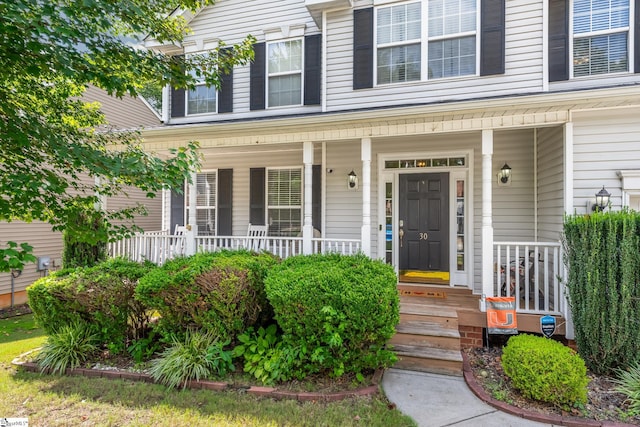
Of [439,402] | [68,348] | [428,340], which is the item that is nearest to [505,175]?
[428,340]

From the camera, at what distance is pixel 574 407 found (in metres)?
3.14

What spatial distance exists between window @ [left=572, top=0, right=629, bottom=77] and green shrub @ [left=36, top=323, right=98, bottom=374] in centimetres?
834

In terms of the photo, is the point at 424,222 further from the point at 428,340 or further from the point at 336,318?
the point at 336,318

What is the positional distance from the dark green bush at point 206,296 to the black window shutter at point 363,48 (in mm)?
4196

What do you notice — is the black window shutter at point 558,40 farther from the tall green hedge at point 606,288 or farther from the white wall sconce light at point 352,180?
the white wall sconce light at point 352,180

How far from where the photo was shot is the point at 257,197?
25.2ft

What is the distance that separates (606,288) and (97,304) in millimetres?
6098

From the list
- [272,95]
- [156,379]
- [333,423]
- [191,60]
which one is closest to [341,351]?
[333,423]

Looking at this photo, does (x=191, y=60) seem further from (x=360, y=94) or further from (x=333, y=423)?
(x=333, y=423)

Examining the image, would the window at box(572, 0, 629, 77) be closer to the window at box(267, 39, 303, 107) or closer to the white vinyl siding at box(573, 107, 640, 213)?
the white vinyl siding at box(573, 107, 640, 213)

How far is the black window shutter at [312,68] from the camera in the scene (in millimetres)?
6953

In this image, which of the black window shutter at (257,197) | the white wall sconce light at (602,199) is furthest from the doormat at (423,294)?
the black window shutter at (257,197)

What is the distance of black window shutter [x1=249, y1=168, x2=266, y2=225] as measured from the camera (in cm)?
765

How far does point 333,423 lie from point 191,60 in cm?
445
